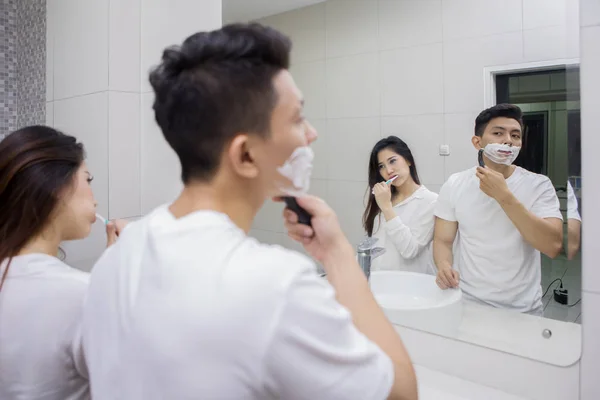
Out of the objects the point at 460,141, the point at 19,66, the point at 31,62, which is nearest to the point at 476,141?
the point at 460,141

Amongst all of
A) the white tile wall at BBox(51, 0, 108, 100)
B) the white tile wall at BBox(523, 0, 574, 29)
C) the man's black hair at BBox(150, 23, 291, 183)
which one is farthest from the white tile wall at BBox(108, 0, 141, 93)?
the white tile wall at BBox(523, 0, 574, 29)

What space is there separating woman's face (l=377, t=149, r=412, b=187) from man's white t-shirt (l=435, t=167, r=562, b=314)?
5.2 inches

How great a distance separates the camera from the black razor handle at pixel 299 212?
742mm

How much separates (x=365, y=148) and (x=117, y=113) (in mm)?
835

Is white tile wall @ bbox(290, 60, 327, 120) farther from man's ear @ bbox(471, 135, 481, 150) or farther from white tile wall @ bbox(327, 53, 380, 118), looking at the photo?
man's ear @ bbox(471, 135, 481, 150)

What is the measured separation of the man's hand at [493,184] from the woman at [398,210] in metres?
0.14

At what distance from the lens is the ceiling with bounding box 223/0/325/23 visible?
1545 mm

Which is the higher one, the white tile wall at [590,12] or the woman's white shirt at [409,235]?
the white tile wall at [590,12]

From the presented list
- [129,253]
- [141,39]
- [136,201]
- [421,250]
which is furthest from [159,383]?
[141,39]

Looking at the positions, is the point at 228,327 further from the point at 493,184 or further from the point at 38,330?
the point at 493,184

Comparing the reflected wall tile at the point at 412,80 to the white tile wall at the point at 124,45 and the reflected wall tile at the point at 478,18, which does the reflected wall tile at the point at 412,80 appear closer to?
the reflected wall tile at the point at 478,18

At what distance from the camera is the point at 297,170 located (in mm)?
667

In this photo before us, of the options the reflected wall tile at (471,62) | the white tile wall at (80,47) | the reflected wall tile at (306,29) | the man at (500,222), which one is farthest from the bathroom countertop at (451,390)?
the white tile wall at (80,47)

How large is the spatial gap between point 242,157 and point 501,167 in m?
0.86
